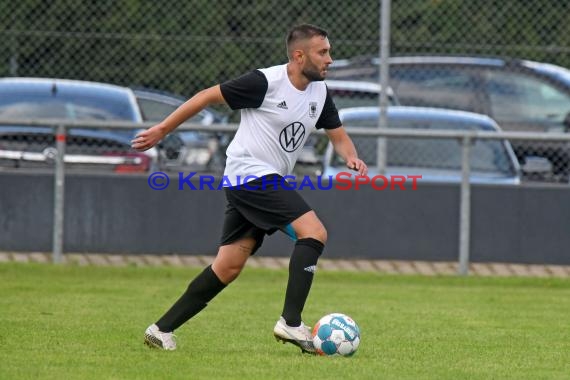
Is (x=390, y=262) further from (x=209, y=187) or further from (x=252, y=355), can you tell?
(x=252, y=355)

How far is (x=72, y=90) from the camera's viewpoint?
1284 cm

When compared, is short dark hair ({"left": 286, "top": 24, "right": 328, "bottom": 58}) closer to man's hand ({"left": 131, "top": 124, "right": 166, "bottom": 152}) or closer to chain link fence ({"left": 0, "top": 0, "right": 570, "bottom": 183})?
man's hand ({"left": 131, "top": 124, "right": 166, "bottom": 152})

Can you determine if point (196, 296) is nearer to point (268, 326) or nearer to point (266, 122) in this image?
point (266, 122)

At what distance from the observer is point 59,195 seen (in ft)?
38.8

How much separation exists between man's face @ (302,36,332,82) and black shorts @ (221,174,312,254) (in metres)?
0.59

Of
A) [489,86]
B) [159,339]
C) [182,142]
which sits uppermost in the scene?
[489,86]

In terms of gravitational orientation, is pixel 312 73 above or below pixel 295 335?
above

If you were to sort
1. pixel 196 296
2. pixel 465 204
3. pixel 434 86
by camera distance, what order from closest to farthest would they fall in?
pixel 196 296 < pixel 465 204 < pixel 434 86

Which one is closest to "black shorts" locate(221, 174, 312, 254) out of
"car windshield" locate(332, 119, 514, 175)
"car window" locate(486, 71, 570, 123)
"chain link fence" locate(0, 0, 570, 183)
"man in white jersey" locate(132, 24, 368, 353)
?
"man in white jersey" locate(132, 24, 368, 353)

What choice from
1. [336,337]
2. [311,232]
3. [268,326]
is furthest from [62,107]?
[336,337]

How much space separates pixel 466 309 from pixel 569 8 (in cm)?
438

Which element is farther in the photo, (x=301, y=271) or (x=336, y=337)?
(x=301, y=271)

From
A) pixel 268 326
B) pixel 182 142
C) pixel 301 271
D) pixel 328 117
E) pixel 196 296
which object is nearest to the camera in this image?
pixel 301 271

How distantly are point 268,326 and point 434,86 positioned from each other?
566cm
